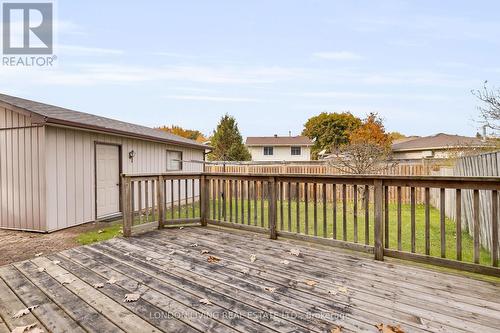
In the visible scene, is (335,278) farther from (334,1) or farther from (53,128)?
(334,1)

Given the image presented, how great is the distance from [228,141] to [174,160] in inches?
507

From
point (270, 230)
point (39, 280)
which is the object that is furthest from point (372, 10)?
point (39, 280)

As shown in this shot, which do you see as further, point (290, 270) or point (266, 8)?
point (266, 8)

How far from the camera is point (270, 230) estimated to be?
426 centimetres

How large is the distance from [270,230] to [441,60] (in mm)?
11713

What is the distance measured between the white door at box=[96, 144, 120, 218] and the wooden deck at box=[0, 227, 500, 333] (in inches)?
136

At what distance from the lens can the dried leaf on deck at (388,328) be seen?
1.82 m

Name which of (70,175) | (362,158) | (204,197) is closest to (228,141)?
(362,158)

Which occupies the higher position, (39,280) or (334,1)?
(334,1)

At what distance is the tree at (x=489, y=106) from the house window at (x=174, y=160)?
9.36m

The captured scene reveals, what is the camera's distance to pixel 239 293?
2408mm

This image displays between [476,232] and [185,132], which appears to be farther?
[185,132]

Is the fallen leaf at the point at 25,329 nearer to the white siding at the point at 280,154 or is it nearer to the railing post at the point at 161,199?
the railing post at the point at 161,199

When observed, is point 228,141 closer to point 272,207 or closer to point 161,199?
point 161,199
